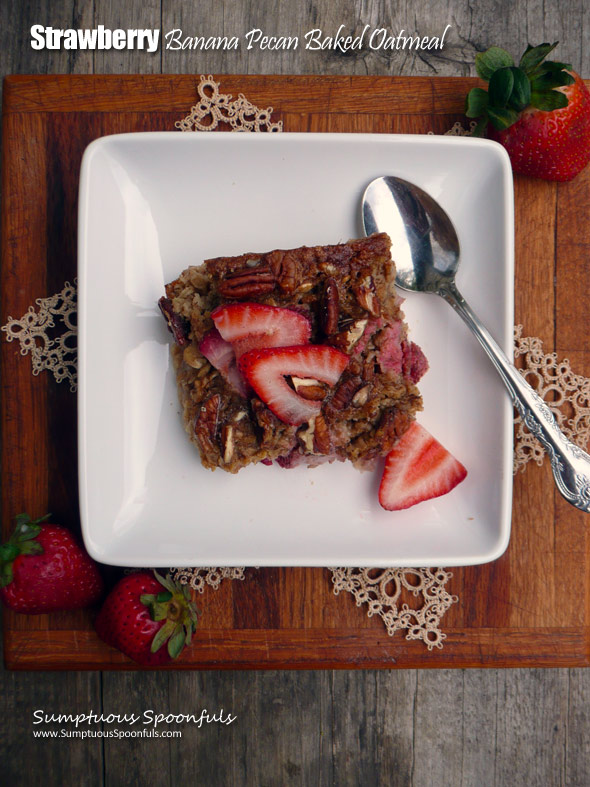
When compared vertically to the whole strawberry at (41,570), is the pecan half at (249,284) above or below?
above

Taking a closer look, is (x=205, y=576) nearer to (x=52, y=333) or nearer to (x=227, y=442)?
(x=227, y=442)

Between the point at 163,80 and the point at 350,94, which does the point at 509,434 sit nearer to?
the point at 350,94

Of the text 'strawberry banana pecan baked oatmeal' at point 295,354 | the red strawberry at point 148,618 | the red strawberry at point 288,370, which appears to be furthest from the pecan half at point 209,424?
the red strawberry at point 148,618

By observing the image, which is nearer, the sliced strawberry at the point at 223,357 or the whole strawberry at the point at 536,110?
the sliced strawberry at the point at 223,357

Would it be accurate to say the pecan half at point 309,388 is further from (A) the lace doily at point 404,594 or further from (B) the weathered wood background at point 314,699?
(B) the weathered wood background at point 314,699

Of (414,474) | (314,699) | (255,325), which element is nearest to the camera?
(255,325)

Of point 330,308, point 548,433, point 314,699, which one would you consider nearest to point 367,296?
point 330,308

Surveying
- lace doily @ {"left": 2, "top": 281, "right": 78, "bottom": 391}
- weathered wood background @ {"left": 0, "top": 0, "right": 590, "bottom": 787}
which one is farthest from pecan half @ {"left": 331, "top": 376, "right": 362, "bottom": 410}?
weathered wood background @ {"left": 0, "top": 0, "right": 590, "bottom": 787}
